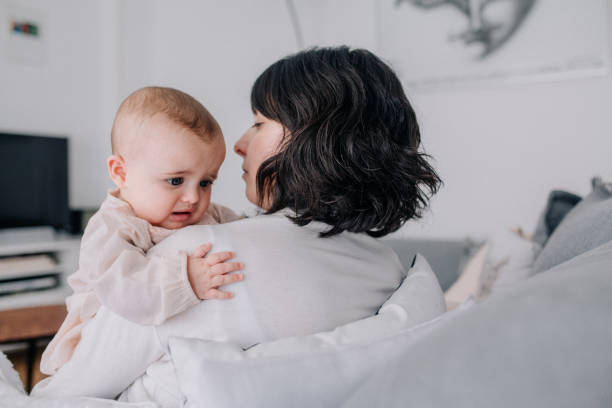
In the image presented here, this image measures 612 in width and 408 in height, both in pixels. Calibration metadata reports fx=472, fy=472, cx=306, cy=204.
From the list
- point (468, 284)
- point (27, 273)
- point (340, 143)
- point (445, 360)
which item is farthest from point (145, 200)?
point (27, 273)

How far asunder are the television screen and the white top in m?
2.39

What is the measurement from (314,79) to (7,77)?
260 centimetres

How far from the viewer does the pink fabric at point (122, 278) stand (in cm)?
67

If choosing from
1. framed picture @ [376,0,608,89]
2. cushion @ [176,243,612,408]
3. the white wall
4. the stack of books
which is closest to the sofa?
cushion @ [176,243,612,408]

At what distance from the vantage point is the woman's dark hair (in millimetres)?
808

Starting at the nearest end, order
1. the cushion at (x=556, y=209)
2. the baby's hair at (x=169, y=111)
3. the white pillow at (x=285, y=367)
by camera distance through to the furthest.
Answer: the white pillow at (x=285, y=367) → the baby's hair at (x=169, y=111) → the cushion at (x=556, y=209)

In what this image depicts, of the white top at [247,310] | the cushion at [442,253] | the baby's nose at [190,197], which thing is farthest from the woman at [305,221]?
the cushion at [442,253]

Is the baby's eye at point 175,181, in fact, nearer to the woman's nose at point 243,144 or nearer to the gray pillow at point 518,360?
the woman's nose at point 243,144

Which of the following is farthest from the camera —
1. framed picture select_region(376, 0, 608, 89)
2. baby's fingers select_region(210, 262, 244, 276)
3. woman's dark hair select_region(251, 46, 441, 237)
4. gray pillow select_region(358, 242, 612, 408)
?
framed picture select_region(376, 0, 608, 89)

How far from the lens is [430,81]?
10.1 ft

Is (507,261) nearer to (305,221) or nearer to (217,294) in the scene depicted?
(305,221)

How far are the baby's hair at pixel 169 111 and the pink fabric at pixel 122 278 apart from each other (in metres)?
0.17

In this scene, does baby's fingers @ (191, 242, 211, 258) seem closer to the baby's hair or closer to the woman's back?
the woman's back

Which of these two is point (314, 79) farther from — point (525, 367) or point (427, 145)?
point (427, 145)
